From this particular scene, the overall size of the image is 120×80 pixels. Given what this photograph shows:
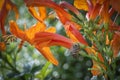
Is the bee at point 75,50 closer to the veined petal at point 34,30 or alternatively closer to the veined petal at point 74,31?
the veined petal at point 74,31

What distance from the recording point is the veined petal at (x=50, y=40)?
141cm

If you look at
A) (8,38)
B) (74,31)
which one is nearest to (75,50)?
(74,31)

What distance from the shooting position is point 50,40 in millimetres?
1432

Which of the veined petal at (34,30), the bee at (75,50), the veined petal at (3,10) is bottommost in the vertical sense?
the bee at (75,50)

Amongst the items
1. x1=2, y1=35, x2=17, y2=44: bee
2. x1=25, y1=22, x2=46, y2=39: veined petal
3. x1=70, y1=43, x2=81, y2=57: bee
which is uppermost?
x1=25, y1=22, x2=46, y2=39: veined petal

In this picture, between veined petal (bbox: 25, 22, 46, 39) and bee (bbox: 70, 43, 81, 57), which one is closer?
bee (bbox: 70, 43, 81, 57)

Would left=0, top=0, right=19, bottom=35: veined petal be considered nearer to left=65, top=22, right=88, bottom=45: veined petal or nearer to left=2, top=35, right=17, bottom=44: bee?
left=2, top=35, right=17, bottom=44: bee

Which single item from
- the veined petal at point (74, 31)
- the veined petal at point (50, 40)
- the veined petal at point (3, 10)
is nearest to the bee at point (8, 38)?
the veined petal at point (3, 10)

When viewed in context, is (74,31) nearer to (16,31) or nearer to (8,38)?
(16,31)

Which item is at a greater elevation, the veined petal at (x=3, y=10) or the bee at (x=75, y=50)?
the veined petal at (x=3, y=10)

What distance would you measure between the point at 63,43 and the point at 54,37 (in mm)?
39

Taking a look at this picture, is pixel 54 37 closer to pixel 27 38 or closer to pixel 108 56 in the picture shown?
pixel 27 38

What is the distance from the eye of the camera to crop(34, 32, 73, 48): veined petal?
4.63 ft

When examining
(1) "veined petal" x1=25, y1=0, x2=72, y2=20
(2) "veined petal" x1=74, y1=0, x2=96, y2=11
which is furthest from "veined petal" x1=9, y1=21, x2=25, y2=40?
(2) "veined petal" x1=74, y1=0, x2=96, y2=11
